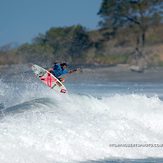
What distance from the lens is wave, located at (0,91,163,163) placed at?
1237cm

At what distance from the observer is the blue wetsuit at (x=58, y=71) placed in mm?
20766

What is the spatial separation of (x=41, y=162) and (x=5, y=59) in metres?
35.7

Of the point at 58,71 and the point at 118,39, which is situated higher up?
the point at 118,39

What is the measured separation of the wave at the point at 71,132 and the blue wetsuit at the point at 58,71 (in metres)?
2.59

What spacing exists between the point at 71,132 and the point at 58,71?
24.1ft

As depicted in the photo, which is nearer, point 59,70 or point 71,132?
point 71,132

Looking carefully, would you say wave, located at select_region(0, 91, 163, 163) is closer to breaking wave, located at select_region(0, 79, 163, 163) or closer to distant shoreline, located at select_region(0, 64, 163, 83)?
breaking wave, located at select_region(0, 79, 163, 163)

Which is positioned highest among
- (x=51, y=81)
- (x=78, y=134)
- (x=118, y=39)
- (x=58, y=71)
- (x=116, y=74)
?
(x=118, y=39)

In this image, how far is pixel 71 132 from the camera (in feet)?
44.9

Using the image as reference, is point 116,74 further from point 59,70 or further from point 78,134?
point 78,134

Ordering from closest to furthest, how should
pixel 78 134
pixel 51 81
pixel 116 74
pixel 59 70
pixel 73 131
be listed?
pixel 78 134, pixel 73 131, pixel 59 70, pixel 51 81, pixel 116 74

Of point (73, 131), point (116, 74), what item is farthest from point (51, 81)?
point (116, 74)

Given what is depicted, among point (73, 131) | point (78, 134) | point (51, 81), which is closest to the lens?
point (78, 134)

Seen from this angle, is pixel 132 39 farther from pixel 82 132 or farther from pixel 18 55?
pixel 82 132
